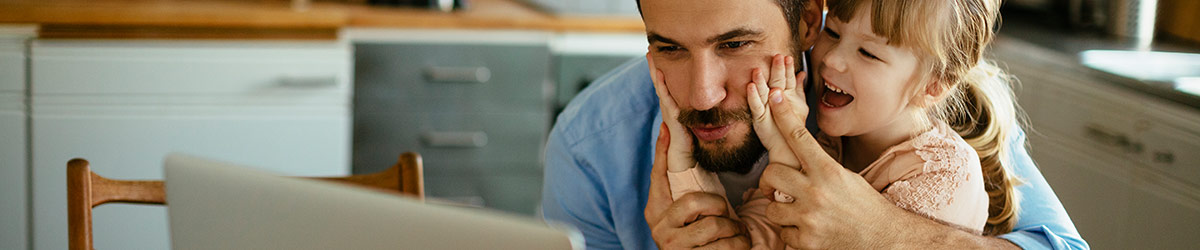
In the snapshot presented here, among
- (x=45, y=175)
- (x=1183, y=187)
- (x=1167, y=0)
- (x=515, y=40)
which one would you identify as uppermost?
(x=1167, y=0)

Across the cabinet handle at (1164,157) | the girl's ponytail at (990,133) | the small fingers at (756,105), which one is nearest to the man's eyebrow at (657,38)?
the small fingers at (756,105)

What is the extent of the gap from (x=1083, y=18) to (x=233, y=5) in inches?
89.9

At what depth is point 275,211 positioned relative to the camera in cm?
65

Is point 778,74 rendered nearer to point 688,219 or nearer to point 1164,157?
point 688,219

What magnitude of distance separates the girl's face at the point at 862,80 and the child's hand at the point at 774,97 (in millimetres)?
38

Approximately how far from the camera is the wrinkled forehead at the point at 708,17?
1088 millimetres

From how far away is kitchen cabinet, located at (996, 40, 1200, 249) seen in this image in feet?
6.33

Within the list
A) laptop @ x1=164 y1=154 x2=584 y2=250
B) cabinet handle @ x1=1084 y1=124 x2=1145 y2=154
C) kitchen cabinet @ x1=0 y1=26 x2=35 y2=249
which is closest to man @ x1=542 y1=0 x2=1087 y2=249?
laptop @ x1=164 y1=154 x2=584 y2=250

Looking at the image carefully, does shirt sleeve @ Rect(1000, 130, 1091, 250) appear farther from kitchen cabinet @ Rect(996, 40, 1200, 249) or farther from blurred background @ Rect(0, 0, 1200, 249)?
blurred background @ Rect(0, 0, 1200, 249)

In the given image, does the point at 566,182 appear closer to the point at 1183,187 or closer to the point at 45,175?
the point at 1183,187

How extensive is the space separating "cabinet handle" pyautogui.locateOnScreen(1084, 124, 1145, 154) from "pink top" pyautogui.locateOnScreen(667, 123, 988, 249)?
115 cm

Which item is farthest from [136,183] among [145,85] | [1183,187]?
[1183,187]

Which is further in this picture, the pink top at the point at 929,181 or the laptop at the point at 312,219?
the pink top at the point at 929,181

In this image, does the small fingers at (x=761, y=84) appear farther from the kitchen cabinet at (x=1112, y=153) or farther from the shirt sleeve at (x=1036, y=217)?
the kitchen cabinet at (x=1112, y=153)
